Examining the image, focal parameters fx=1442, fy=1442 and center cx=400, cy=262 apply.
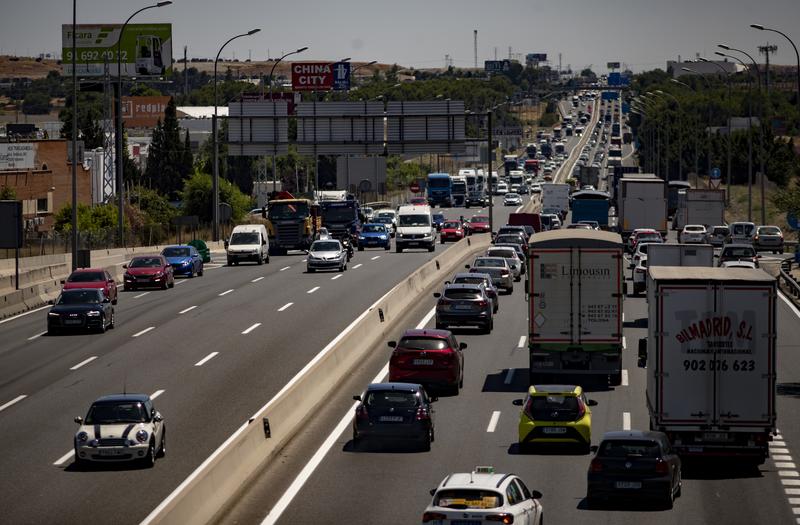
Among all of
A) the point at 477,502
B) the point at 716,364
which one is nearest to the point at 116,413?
the point at 477,502

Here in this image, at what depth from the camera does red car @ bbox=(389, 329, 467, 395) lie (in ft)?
117

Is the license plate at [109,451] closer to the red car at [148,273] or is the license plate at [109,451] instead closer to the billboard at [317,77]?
the red car at [148,273]

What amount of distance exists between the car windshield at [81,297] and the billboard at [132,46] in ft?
335

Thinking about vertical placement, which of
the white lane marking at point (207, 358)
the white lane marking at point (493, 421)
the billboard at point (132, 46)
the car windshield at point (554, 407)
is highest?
the billboard at point (132, 46)

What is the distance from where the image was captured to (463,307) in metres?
47.1

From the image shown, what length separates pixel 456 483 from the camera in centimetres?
1972

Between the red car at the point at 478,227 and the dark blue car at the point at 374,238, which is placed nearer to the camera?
the dark blue car at the point at 374,238

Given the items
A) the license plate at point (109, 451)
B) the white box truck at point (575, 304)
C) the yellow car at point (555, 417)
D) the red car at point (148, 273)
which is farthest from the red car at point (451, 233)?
the license plate at point (109, 451)

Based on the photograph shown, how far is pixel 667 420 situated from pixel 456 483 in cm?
836

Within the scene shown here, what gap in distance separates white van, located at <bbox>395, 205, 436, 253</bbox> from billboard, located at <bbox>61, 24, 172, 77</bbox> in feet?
228

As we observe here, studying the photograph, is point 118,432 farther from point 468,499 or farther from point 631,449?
point 468,499

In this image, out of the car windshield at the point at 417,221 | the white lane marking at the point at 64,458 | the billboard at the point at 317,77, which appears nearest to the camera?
the white lane marking at the point at 64,458

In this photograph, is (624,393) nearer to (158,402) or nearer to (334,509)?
(158,402)

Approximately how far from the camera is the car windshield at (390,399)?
29391 millimetres
